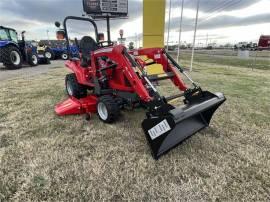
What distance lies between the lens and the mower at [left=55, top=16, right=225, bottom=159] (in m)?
2.43

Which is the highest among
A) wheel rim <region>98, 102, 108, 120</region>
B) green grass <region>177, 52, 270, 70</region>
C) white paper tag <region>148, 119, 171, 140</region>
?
white paper tag <region>148, 119, 171, 140</region>

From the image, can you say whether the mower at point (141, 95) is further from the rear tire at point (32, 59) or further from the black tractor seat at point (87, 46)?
the rear tire at point (32, 59)

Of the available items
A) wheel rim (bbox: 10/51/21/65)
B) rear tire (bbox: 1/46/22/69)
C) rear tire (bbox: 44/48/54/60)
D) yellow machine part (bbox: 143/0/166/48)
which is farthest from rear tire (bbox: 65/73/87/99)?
rear tire (bbox: 44/48/54/60)

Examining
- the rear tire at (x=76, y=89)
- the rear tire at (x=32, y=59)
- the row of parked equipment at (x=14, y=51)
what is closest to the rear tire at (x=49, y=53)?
the row of parked equipment at (x=14, y=51)

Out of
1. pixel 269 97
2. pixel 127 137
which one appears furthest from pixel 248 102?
pixel 127 137

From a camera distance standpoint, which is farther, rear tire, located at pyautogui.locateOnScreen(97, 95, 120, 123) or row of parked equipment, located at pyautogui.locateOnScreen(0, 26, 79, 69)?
row of parked equipment, located at pyautogui.locateOnScreen(0, 26, 79, 69)

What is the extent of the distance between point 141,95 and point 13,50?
11.3 metres

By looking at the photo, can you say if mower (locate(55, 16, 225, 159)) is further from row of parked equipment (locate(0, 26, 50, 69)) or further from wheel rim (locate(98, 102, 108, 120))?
row of parked equipment (locate(0, 26, 50, 69))

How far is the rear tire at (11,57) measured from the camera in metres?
10.8

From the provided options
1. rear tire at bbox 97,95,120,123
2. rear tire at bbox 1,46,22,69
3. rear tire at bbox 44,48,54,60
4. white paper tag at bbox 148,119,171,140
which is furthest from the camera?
rear tire at bbox 44,48,54,60

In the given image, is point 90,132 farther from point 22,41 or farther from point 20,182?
point 22,41

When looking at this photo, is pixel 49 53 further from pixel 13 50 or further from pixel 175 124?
pixel 175 124

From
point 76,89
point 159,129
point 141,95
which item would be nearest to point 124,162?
point 159,129

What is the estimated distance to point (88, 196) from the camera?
6.31 feet
